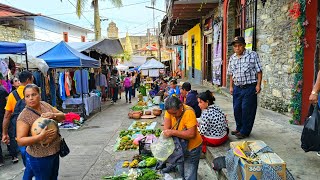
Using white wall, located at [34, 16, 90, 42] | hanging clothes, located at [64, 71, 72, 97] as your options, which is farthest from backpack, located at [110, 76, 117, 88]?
white wall, located at [34, 16, 90, 42]

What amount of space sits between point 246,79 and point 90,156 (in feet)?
11.9

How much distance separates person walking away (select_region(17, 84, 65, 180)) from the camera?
2945 mm

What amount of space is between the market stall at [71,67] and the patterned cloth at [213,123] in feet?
21.0

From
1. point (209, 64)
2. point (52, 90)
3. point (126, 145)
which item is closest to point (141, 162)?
point (126, 145)

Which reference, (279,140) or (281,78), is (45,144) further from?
(281,78)

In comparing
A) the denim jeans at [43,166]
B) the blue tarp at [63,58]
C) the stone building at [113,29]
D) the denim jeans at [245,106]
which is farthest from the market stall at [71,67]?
the stone building at [113,29]

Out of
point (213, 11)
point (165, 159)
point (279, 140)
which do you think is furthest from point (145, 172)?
point (213, 11)

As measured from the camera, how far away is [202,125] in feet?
15.4

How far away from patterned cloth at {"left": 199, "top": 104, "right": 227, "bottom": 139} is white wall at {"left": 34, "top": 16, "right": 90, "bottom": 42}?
919 inches

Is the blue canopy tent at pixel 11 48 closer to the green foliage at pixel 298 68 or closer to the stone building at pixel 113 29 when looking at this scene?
the green foliage at pixel 298 68

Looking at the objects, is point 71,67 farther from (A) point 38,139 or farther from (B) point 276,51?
(A) point 38,139

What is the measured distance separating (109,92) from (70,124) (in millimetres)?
8179

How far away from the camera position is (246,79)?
4.76 m

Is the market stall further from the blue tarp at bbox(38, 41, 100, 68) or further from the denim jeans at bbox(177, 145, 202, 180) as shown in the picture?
the denim jeans at bbox(177, 145, 202, 180)
